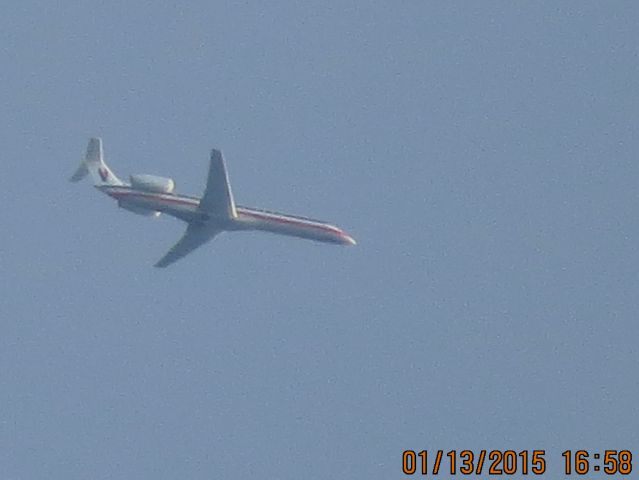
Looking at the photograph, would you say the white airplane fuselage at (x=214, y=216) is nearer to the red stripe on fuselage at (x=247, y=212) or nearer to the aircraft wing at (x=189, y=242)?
the red stripe on fuselage at (x=247, y=212)

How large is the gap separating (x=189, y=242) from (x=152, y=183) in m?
5.97

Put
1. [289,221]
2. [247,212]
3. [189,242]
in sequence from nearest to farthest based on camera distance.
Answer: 1. [247,212]
2. [189,242]
3. [289,221]

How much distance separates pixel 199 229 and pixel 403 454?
31.5m

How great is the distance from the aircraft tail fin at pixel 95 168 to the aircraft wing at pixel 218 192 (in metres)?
12.2

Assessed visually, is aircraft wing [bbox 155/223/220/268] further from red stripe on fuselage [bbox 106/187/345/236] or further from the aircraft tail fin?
the aircraft tail fin

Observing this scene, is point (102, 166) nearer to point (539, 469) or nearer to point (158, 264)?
point (158, 264)

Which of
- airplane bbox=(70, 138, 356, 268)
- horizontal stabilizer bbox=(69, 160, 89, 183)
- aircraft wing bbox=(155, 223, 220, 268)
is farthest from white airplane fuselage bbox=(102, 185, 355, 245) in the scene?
horizontal stabilizer bbox=(69, 160, 89, 183)

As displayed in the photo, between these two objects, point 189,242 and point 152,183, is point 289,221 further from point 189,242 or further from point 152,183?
point 152,183

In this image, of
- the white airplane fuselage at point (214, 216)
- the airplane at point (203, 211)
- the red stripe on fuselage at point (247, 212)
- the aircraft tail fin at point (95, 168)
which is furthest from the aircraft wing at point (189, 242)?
the aircraft tail fin at point (95, 168)

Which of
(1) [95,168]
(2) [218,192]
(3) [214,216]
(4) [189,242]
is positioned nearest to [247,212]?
(3) [214,216]

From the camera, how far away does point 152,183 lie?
4104 inches

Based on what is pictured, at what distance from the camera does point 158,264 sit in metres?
110

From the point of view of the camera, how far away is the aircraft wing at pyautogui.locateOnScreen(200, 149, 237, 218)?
319 feet

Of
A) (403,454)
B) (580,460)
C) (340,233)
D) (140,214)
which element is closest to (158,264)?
(140,214)
